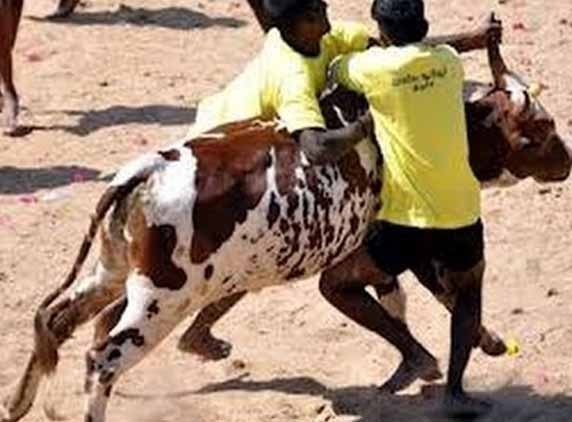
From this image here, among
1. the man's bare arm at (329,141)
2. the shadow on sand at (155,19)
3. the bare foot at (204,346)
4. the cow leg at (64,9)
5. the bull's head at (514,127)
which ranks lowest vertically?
the shadow on sand at (155,19)

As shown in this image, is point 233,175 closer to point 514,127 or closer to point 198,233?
point 198,233

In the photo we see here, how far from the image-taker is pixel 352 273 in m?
6.54

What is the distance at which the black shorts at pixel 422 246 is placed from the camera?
20.9 ft

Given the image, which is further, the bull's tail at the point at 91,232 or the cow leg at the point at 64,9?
the cow leg at the point at 64,9

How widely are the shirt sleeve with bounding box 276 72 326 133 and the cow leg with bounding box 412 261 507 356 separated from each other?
0.83 meters

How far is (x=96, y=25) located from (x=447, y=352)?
21.0 ft

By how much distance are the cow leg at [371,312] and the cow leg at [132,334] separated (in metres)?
0.78

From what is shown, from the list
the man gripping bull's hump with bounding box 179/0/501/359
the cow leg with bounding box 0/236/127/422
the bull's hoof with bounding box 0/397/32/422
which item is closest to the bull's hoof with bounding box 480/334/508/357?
the man gripping bull's hump with bounding box 179/0/501/359

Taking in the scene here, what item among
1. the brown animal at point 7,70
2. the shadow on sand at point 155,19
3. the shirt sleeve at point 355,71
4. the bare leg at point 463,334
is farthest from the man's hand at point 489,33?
the shadow on sand at point 155,19

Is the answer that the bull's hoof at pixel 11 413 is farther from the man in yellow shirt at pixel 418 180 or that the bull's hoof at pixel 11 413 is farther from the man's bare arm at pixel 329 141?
the man's bare arm at pixel 329 141

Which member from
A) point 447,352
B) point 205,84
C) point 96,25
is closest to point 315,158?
point 447,352

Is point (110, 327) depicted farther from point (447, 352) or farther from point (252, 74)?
point (447, 352)

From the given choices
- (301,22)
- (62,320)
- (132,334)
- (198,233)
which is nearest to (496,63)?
(301,22)

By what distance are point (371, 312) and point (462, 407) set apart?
0.51 metres
